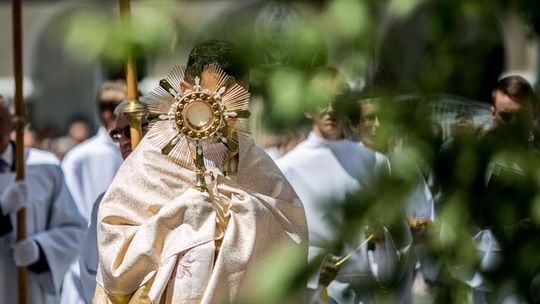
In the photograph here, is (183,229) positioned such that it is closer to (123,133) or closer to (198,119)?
(198,119)

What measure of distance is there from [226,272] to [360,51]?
7.74ft

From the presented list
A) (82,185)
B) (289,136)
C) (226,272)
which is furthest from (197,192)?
(82,185)

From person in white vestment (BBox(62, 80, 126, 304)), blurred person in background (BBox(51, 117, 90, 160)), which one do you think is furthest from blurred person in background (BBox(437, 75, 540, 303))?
blurred person in background (BBox(51, 117, 90, 160))

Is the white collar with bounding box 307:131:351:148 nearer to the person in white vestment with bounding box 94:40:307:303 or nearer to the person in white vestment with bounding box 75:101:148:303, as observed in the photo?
the person in white vestment with bounding box 75:101:148:303

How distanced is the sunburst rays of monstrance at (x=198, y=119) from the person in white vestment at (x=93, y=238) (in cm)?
111

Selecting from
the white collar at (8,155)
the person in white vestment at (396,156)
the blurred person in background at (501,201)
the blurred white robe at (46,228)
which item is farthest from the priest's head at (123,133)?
the blurred person in background at (501,201)

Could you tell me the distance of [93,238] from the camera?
18.5ft

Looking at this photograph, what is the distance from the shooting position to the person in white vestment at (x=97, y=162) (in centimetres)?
757

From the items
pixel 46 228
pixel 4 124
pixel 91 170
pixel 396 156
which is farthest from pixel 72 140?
pixel 396 156

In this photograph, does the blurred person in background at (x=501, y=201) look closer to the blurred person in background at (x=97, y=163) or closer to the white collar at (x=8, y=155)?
the white collar at (x=8, y=155)

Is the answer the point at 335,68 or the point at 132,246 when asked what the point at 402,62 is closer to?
the point at 335,68

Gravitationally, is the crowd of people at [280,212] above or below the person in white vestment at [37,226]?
above

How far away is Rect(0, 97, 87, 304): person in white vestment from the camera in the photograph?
6766 millimetres

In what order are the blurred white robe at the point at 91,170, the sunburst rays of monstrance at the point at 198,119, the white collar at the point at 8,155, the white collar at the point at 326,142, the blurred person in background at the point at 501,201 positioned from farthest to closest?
the blurred white robe at the point at 91,170, the white collar at the point at 8,155, the white collar at the point at 326,142, the sunburst rays of monstrance at the point at 198,119, the blurred person in background at the point at 501,201
